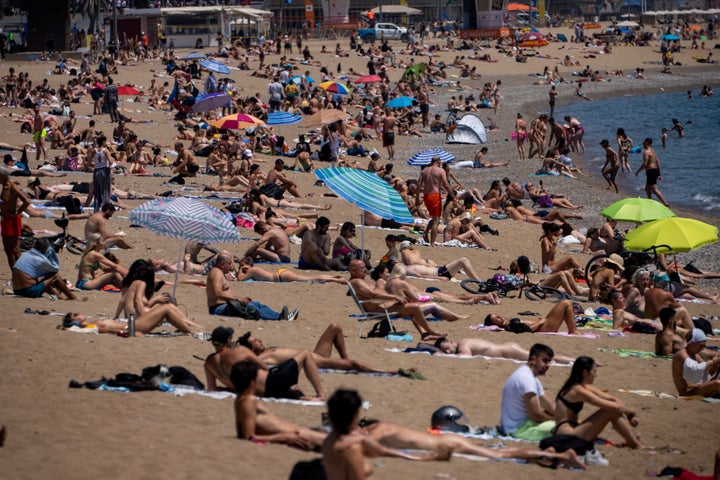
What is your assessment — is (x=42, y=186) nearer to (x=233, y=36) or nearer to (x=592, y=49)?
(x=233, y=36)

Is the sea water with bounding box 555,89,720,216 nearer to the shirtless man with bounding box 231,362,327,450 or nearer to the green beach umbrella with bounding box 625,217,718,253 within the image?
the green beach umbrella with bounding box 625,217,718,253

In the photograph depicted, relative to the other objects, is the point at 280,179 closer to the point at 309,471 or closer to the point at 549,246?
the point at 549,246

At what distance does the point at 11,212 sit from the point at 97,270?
52.1 inches

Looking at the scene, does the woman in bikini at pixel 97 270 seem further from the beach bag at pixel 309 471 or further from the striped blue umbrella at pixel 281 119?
the striped blue umbrella at pixel 281 119

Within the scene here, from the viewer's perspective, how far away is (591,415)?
789cm

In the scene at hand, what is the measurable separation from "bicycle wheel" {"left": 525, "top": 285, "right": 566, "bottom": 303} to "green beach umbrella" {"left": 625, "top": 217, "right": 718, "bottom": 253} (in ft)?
4.22

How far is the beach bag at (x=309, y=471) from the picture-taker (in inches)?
236

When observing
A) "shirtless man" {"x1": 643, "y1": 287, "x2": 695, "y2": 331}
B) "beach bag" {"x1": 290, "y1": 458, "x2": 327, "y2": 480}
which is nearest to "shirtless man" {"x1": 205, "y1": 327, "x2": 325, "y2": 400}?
"beach bag" {"x1": 290, "y1": 458, "x2": 327, "y2": 480}

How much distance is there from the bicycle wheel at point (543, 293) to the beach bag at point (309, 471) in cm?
817

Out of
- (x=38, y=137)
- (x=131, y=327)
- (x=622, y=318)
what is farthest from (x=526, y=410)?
(x=38, y=137)

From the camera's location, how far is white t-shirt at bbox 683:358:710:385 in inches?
380

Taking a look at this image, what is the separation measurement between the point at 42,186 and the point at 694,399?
13316 millimetres

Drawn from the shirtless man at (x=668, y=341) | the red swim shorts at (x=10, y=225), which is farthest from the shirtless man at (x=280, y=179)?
the shirtless man at (x=668, y=341)

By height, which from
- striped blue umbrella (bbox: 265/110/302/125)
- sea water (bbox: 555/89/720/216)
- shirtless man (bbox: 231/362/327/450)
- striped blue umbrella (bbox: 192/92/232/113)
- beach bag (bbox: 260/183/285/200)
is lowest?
sea water (bbox: 555/89/720/216)
